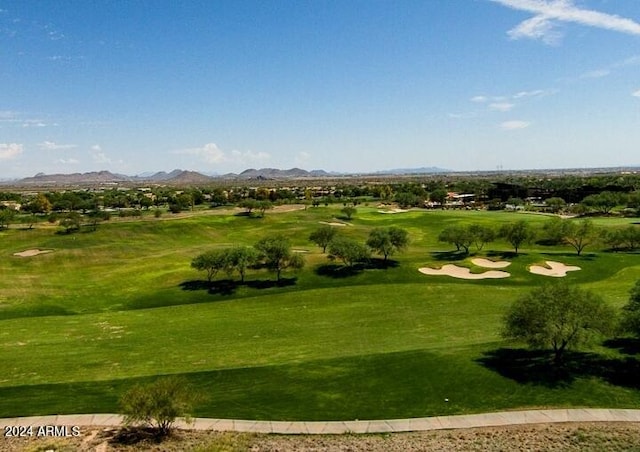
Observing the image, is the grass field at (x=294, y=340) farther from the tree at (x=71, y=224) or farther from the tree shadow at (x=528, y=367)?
the tree at (x=71, y=224)

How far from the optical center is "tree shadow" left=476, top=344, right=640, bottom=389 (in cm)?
3039

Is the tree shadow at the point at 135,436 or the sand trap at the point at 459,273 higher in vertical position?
the tree shadow at the point at 135,436

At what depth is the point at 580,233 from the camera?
3231 inches

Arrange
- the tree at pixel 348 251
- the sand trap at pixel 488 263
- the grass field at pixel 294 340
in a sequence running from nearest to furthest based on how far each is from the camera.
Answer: the grass field at pixel 294 340 < the tree at pixel 348 251 < the sand trap at pixel 488 263

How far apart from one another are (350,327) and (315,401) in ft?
56.1

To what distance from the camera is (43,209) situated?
163250mm

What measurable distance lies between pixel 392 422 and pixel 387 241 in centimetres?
4748

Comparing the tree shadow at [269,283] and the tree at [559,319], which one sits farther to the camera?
the tree shadow at [269,283]

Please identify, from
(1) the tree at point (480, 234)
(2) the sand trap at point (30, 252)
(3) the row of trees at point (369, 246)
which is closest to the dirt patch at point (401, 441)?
(3) the row of trees at point (369, 246)

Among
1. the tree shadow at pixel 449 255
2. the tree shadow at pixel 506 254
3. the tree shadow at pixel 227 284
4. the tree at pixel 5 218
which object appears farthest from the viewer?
the tree at pixel 5 218

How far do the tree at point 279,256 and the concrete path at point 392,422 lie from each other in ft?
134

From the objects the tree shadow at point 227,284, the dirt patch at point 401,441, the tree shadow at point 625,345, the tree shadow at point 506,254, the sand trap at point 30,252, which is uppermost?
the tree shadow at point 506,254

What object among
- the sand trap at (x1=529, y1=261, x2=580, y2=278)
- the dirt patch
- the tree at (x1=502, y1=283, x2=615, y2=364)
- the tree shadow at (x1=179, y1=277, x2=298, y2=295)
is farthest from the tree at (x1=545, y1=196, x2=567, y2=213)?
Answer: the dirt patch

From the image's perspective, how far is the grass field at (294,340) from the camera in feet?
95.1
